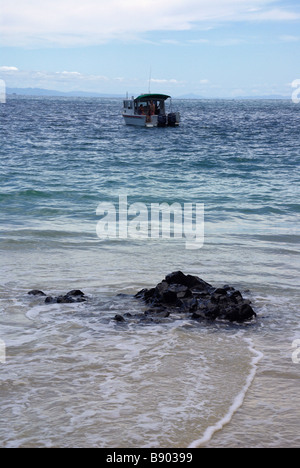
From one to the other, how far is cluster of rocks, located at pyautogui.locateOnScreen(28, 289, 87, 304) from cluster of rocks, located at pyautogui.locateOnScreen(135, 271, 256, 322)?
756 millimetres

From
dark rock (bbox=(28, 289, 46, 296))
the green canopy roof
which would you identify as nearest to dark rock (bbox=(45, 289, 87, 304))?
dark rock (bbox=(28, 289, 46, 296))

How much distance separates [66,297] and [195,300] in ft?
5.58

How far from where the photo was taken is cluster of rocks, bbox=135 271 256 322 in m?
7.13

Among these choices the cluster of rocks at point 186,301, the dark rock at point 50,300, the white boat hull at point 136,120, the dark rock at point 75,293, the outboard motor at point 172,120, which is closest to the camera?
the cluster of rocks at point 186,301

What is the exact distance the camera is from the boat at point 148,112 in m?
58.3

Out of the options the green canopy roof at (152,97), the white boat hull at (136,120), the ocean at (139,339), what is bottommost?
the ocean at (139,339)

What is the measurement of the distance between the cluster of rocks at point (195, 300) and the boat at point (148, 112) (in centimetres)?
5064

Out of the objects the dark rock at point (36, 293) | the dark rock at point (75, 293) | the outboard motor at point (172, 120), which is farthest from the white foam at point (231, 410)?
the outboard motor at point (172, 120)

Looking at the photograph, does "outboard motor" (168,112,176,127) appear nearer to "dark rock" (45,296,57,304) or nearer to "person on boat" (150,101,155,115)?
"person on boat" (150,101,155,115)

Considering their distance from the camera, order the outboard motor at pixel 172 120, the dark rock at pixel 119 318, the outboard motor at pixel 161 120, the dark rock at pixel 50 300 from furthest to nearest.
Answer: the outboard motor at pixel 172 120 < the outboard motor at pixel 161 120 < the dark rock at pixel 50 300 < the dark rock at pixel 119 318

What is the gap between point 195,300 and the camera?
7.49 m

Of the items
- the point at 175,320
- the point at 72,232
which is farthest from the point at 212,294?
the point at 72,232

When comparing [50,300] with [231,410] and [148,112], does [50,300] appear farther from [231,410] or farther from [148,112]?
[148,112]

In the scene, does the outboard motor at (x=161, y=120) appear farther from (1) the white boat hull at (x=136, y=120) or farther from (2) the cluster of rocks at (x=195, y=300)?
(2) the cluster of rocks at (x=195, y=300)
